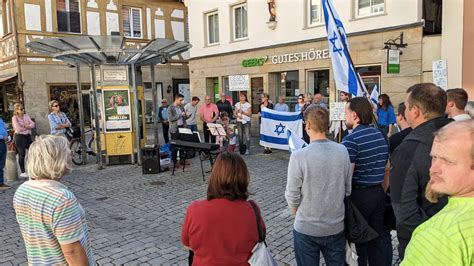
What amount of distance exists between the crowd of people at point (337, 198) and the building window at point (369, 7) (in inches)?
390

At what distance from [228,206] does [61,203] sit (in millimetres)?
916

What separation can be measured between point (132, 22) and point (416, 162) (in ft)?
69.5

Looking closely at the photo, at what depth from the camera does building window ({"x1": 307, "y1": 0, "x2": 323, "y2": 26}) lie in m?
13.6

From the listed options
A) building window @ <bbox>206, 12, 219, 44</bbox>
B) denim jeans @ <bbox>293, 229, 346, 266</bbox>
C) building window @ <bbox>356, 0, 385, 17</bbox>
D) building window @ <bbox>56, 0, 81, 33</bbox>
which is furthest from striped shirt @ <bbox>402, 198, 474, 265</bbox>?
building window @ <bbox>56, 0, 81, 33</bbox>

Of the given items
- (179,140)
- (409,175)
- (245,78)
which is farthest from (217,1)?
(409,175)

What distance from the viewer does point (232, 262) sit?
2.09m

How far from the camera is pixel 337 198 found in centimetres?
267

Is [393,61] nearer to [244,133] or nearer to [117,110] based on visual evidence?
[244,133]

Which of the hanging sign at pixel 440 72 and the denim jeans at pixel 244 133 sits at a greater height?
the hanging sign at pixel 440 72

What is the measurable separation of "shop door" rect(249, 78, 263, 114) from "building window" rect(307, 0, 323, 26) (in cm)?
335

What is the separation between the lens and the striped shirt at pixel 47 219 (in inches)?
79.7

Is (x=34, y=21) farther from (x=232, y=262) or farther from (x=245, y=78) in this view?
(x=232, y=262)

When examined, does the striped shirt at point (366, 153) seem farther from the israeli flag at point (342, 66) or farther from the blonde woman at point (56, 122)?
the blonde woman at point (56, 122)

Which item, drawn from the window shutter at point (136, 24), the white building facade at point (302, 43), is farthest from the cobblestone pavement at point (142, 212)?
the window shutter at point (136, 24)
